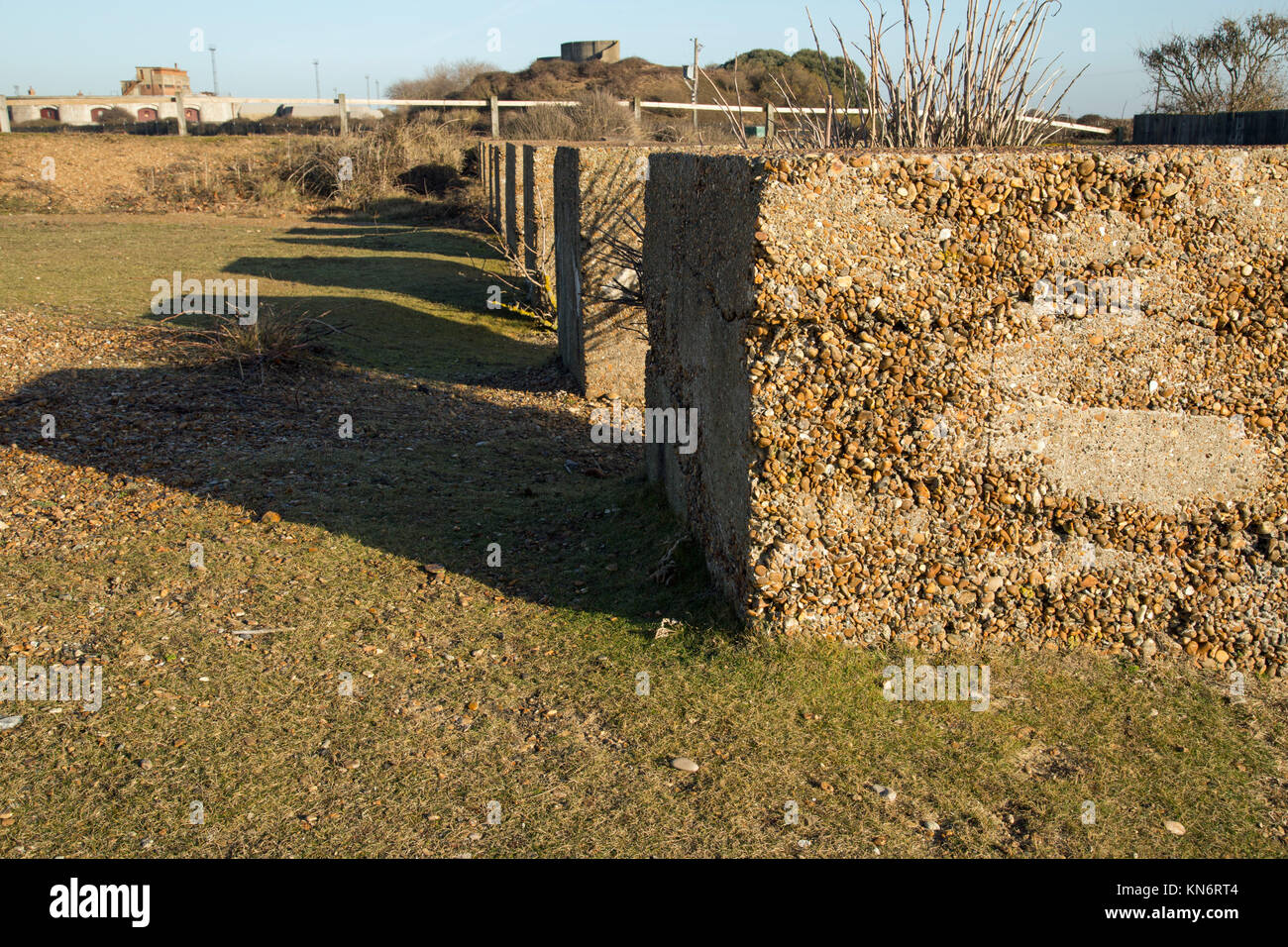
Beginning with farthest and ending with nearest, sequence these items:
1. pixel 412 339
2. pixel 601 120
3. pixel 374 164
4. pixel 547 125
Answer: pixel 374 164 < pixel 547 125 < pixel 601 120 < pixel 412 339

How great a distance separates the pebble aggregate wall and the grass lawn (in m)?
0.25

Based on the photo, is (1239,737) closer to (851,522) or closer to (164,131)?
(851,522)

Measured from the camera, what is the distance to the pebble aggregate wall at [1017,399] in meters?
3.58

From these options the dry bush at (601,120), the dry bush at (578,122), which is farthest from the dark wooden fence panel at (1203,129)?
the dry bush at (578,122)

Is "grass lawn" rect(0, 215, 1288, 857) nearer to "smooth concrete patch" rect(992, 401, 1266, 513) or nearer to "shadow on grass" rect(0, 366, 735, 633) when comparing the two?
"shadow on grass" rect(0, 366, 735, 633)

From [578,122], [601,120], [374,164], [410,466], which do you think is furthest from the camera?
[374,164]

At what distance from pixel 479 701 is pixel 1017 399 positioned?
2243 mm

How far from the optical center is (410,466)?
6.42 m

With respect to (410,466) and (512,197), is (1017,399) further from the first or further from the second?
(512,197)

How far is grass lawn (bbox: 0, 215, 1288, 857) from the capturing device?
9.86 feet

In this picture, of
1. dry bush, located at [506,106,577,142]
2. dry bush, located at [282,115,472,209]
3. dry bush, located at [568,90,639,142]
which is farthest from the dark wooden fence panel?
dry bush, located at [282,115,472,209]

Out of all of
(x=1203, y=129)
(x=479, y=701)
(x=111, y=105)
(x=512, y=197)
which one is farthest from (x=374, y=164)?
(x=111, y=105)

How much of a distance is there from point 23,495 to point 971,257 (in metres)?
5.07
